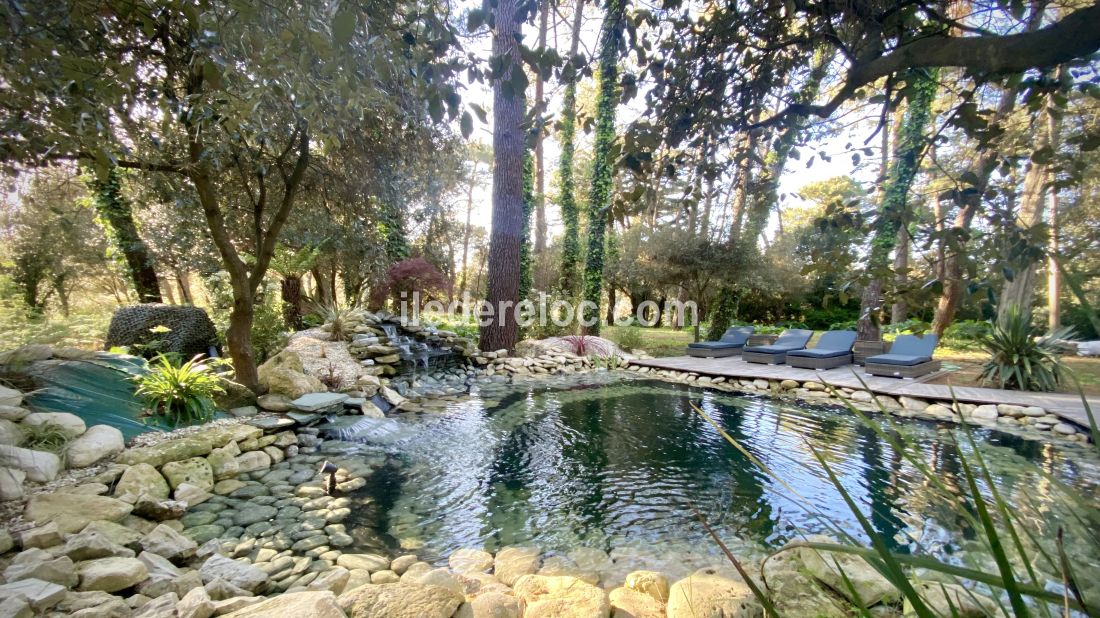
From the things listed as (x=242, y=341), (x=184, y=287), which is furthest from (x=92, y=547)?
(x=184, y=287)

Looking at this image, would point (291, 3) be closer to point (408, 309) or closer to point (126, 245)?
point (126, 245)

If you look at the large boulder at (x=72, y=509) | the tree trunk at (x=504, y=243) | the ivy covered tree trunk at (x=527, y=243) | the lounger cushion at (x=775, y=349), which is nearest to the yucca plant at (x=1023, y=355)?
the lounger cushion at (x=775, y=349)

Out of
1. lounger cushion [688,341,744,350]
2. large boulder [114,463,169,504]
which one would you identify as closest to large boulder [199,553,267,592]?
large boulder [114,463,169,504]

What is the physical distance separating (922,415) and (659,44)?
20.8 feet

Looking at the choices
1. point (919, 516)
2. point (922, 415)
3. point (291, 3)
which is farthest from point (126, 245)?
point (922, 415)

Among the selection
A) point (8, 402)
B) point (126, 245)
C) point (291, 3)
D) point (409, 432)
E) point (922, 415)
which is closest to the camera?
point (291, 3)

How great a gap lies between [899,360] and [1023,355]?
4.99ft

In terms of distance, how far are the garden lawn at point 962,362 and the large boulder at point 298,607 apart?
18.1 ft

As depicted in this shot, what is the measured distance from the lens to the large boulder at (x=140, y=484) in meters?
2.90

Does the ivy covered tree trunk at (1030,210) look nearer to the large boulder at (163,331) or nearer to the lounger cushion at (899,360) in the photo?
the lounger cushion at (899,360)

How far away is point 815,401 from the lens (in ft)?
21.5

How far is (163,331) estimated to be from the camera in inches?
221

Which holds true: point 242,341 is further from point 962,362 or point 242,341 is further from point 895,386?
point 962,362

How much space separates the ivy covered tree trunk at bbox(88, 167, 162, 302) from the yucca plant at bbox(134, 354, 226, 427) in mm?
4951
